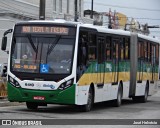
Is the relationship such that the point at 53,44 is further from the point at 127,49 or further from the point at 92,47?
the point at 127,49

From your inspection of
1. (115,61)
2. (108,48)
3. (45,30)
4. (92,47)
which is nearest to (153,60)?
(115,61)

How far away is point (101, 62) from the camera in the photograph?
19.7 m

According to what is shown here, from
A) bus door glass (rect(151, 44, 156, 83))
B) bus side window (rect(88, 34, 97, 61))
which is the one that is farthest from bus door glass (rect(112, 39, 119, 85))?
bus door glass (rect(151, 44, 156, 83))

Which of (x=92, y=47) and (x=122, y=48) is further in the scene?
(x=122, y=48)

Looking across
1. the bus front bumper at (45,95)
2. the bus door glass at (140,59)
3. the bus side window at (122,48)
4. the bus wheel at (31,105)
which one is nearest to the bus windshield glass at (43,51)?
the bus front bumper at (45,95)

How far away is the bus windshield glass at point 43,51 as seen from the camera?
17.2 meters

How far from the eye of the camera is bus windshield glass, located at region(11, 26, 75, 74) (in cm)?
1719

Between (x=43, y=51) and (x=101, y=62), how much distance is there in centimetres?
306

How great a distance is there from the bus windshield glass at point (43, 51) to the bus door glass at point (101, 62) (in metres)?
2.32

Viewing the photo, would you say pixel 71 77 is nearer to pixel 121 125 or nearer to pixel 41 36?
pixel 41 36

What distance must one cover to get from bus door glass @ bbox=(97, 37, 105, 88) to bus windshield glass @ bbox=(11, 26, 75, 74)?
2322 mm

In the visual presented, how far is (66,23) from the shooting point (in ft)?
58.1

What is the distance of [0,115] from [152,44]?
14093 mm

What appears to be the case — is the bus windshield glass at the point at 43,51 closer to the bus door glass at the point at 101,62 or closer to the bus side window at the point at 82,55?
the bus side window at the point at 82,55
